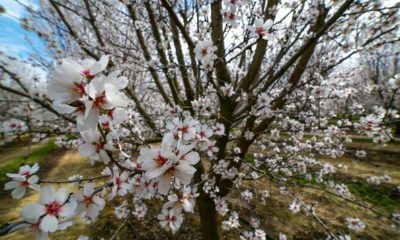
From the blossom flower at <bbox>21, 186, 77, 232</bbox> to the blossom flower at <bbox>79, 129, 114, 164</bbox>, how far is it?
0.23 metres

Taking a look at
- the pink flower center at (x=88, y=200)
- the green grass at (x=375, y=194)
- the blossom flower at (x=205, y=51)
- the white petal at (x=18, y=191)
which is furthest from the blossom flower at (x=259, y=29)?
the green grass at (x=375, y=194)

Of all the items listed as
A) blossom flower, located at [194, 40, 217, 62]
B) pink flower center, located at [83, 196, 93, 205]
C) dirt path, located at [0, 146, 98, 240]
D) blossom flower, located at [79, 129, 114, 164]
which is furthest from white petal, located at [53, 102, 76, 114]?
dirt path, located at [0, 146, 98, 240]

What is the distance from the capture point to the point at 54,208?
3.65 ft

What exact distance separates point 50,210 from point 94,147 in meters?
0.36

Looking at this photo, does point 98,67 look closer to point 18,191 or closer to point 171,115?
point 18,191

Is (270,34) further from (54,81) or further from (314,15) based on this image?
(54,81)

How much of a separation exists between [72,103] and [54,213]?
60 cm

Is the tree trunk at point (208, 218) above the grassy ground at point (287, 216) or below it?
above

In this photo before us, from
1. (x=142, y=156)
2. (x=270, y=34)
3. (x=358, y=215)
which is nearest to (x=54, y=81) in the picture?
(x=142, y=156)

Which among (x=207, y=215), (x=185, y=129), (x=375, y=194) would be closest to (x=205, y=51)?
(x=185, y=129)

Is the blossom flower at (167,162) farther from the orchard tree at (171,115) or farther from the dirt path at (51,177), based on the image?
the dirt path at (51,177)

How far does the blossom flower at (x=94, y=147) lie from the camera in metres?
1.15

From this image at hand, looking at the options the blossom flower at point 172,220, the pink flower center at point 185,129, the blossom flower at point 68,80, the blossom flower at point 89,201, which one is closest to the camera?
the blossom flower at point 68,80

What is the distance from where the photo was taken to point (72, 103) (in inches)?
36.4
